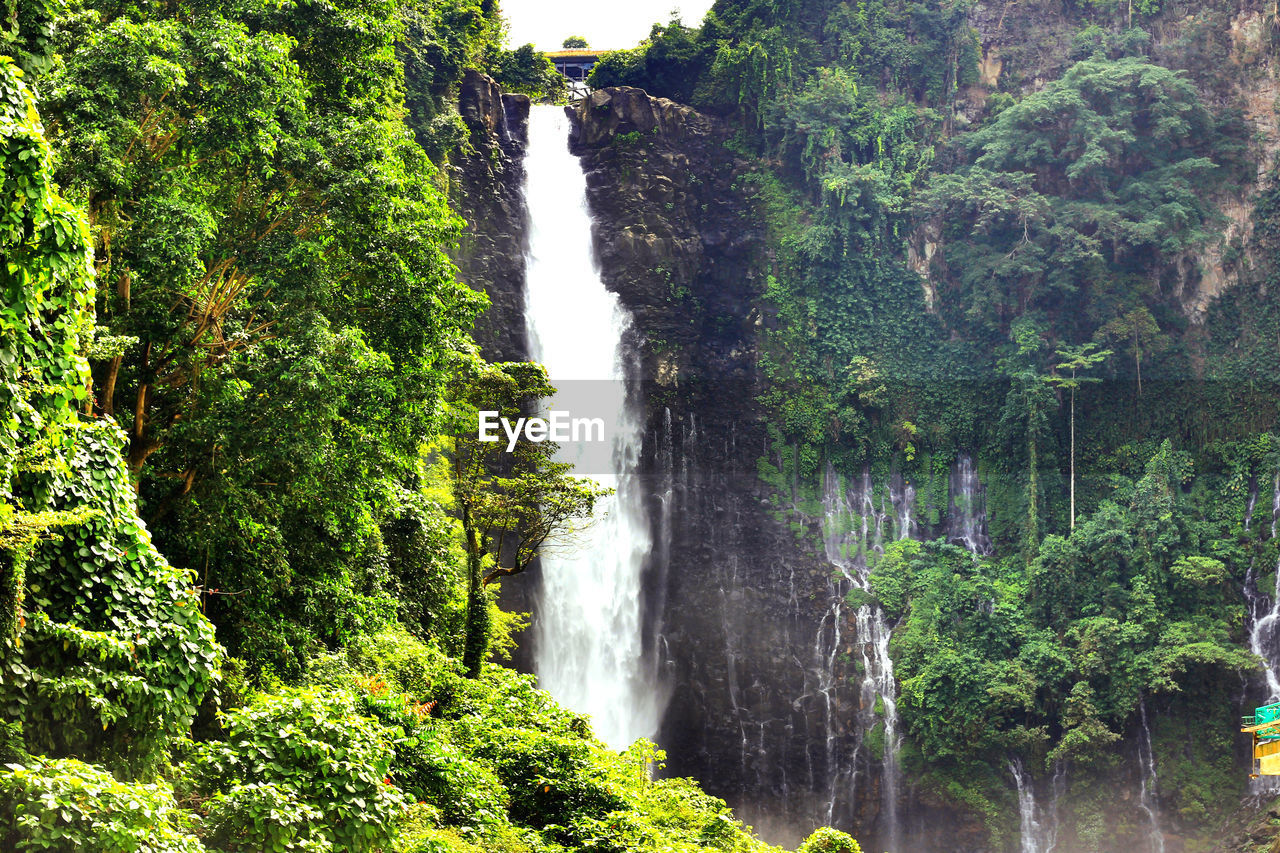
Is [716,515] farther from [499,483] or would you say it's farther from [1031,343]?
[499,483]

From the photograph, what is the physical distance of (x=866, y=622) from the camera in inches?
1179

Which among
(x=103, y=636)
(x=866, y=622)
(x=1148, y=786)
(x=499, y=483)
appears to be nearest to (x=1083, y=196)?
(x=866, y=622)

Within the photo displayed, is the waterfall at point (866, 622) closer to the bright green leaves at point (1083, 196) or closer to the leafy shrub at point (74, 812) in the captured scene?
the bright green leaves at point (1083, 196)

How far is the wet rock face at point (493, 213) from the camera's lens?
3070cm

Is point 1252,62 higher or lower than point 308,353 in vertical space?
higher

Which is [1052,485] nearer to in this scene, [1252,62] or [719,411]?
[719,411]

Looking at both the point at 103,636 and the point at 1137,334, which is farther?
the point at 1137,334

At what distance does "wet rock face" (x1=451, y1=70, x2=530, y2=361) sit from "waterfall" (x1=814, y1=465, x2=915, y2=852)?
984 cm

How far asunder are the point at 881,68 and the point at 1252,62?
10.1 meters

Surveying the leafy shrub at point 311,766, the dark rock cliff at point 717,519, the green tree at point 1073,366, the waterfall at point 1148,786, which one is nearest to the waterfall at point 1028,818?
the waterfall at point 1148,786

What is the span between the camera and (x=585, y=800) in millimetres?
13570

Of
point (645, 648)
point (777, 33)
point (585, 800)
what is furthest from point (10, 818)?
point (777, 33)

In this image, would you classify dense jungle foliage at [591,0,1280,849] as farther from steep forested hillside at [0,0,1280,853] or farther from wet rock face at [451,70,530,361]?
wet rock face at [451,70,530,361]

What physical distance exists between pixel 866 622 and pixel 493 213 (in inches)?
585
